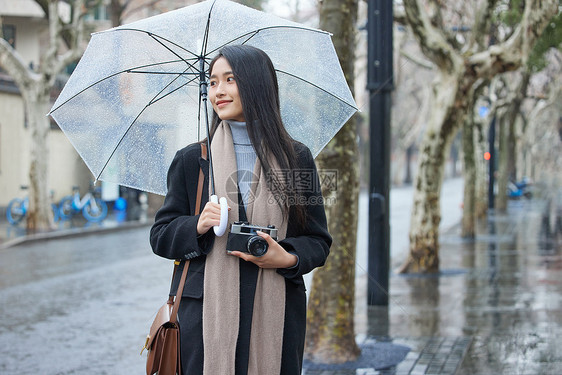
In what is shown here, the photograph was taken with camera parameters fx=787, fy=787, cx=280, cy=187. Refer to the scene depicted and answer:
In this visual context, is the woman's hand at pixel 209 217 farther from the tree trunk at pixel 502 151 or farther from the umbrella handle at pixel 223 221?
the tree trunk at pixel 502 151

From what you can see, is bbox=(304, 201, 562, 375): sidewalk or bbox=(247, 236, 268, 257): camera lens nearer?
bbox=(247, 236, 268, 257): camera lens

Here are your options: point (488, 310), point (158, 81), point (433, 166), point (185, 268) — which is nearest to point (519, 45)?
point (433, 166)

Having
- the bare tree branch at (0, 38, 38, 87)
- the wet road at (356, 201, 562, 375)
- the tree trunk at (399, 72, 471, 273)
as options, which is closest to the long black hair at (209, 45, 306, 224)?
the wet road at (356, 201, 562, 375)

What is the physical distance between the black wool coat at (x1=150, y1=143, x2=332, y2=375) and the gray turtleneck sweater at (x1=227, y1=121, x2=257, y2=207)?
0.13 m

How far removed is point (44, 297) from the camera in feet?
32.1

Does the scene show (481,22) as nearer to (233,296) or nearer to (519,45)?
(519,45)

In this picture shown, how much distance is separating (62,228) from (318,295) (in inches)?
577

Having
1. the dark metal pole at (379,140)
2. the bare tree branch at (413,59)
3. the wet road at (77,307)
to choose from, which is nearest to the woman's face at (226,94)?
the wet road at (77,307)

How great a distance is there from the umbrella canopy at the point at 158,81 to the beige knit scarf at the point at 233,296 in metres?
0.69

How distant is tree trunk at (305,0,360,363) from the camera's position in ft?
20.1

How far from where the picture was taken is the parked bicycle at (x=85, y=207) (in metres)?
21.6

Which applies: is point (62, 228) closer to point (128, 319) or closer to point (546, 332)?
point (128, 319)

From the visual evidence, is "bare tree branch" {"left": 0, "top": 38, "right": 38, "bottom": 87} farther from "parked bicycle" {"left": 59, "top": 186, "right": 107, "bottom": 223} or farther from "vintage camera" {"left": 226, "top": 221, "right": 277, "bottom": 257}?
"vintage camera" {"left": 226, "top": 221, "right": 277, "bottom": 257}

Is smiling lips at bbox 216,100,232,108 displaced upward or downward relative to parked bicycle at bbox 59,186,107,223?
upward
